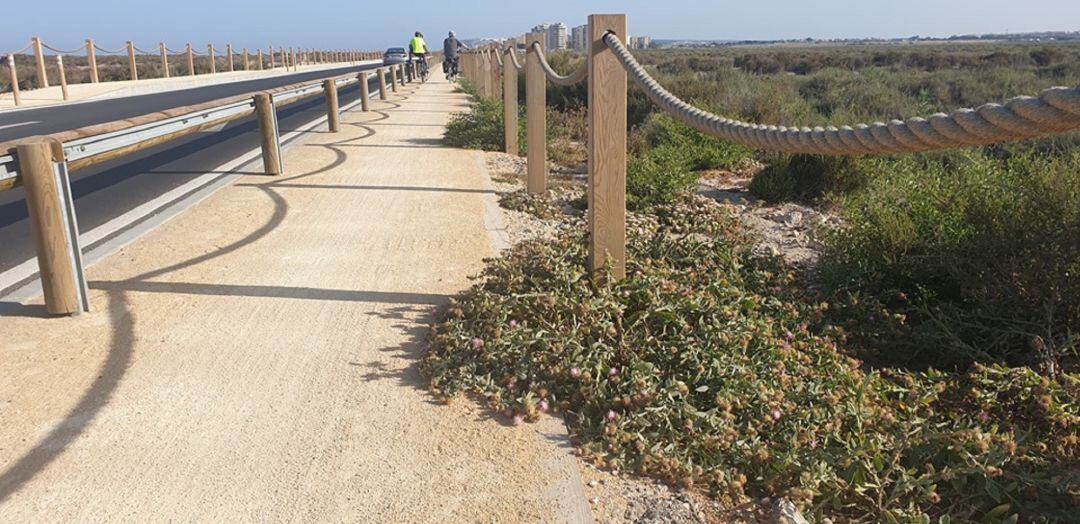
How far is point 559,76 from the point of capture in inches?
276

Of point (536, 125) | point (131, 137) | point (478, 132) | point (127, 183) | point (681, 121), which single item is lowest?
point (127, 183)

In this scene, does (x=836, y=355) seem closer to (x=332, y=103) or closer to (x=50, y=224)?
(x=50, y=224)

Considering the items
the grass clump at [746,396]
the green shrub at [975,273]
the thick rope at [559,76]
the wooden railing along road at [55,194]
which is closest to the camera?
the grass clump at [746,396]

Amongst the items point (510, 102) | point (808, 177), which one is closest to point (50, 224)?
point (808, 177)

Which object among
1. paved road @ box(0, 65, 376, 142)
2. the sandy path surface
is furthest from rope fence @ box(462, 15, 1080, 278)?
paved road @ box(0, 65, 376, 142)

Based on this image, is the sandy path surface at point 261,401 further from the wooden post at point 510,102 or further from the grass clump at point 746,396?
the wooden post at point 510,102

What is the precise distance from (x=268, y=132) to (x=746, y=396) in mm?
7005

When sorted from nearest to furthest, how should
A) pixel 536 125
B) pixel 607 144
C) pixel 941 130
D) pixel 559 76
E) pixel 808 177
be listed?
pixel 941 130 < pixel 607 144 < pixel 559 76 < pixel 536 125 < pixel 808 177

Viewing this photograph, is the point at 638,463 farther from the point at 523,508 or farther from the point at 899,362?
the point at 899,362

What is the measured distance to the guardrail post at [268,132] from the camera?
354 inches

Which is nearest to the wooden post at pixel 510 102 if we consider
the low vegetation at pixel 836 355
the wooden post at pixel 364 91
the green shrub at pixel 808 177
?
the green shrub at pixel 808 177

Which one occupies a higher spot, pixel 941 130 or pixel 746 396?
pixel 941 130

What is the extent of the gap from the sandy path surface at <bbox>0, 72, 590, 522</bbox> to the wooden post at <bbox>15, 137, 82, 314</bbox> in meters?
0.14

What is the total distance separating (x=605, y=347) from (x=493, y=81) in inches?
569
